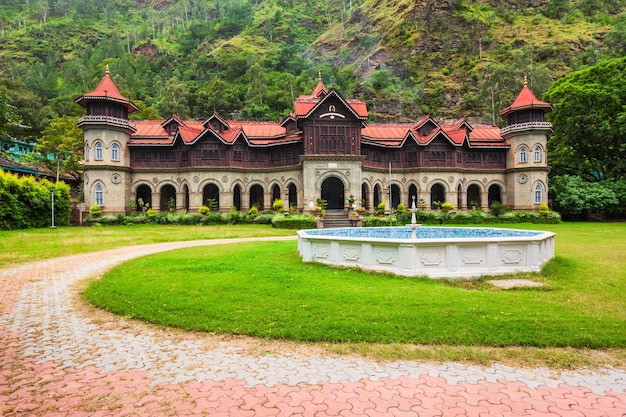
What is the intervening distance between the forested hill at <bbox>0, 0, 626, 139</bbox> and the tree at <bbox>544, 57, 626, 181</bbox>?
1423cm

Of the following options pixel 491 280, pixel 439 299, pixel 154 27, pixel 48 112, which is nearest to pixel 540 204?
pixel 491 280

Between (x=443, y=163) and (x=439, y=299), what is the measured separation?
31.2m

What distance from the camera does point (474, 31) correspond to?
2768 inches

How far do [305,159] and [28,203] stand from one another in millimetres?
20992

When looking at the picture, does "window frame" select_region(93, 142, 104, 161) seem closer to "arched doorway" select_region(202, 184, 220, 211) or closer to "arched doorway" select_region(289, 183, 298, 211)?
"arched doorway" select_region(202, 184, 220, 211)

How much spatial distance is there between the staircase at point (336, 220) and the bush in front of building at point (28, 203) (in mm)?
21342

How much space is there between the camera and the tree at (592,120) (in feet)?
110

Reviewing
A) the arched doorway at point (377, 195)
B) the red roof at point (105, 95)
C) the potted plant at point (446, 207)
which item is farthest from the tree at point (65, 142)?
the potted plant at point (446, 207)

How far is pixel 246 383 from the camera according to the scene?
4.19m

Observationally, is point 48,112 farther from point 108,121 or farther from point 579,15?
point 579,15

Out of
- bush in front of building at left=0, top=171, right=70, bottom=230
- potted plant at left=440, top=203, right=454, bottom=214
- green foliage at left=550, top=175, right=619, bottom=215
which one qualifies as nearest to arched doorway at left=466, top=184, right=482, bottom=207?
green foliage at left=550, top=175, right=619, bottom=215

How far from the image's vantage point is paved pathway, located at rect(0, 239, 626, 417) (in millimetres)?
3672

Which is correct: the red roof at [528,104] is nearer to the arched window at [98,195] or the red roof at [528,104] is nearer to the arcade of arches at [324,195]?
the arcade of arches at [324,195]

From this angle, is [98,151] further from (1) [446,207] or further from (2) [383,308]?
(2) [383,308]
